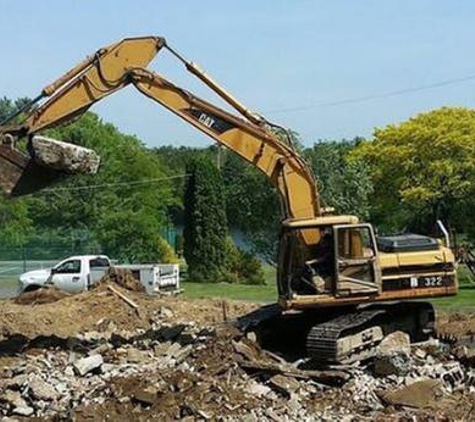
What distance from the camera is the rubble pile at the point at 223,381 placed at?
13508mm

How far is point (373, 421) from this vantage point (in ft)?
42.7

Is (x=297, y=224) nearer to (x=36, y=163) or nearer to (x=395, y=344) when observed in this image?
(x=395, y=344)

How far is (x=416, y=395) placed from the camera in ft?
45.7

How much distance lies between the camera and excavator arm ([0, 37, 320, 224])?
1664 cm

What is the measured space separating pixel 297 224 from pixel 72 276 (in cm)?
1650

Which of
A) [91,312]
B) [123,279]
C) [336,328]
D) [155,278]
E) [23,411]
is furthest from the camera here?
[155,278]

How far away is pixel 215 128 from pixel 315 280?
3.01 meters

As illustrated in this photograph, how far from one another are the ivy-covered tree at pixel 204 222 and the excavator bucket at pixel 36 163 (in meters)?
28.0

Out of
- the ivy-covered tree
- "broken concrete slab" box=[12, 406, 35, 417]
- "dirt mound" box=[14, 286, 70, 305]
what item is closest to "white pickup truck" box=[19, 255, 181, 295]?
"dirt mound" box=[14, 286, 70, 305]

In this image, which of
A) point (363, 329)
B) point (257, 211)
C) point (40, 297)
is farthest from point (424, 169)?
point (363, 329)

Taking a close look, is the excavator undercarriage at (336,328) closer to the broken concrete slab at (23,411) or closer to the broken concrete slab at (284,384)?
the broken concrete slab at (284,384)

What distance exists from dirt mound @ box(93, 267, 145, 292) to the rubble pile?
31.4 ft

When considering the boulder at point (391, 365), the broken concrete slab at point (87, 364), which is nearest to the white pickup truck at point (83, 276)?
the broken concrete slab at point (87, 364)

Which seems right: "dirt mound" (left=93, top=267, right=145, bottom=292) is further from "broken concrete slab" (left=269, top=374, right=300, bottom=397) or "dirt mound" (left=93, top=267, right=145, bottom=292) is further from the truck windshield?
"broken concrete slab" (left=269, top=374, right=300, bottom=397)
